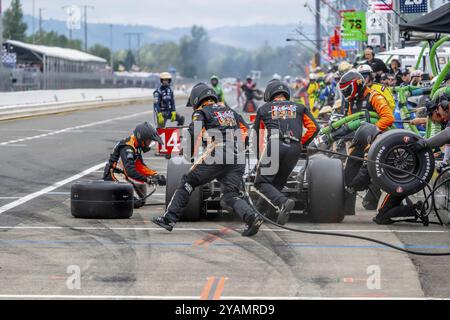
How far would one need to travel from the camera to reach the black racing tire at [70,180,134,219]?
13414 millimetres

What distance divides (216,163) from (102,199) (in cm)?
187

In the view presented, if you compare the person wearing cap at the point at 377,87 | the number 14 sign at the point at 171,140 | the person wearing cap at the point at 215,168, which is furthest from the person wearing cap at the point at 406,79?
the person wearing cap at the point at 215,168

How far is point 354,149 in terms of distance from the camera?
570 inches

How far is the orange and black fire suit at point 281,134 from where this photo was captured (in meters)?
13.0

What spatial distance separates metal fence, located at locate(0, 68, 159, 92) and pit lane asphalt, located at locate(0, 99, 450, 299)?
102 feet

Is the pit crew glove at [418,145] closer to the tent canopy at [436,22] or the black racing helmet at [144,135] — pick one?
the black racing helmet at [144,135]

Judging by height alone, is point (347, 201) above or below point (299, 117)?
below

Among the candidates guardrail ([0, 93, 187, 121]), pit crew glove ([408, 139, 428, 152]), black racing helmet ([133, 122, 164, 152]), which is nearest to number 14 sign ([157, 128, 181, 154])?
black racing helmet ([133, 122, 164, 152])

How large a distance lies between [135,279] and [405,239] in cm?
378

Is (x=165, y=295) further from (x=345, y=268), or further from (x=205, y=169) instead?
(x=205, y=169)

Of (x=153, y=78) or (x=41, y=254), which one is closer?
(x=41, y=254)

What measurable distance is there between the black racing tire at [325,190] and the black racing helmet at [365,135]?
1.06 m
